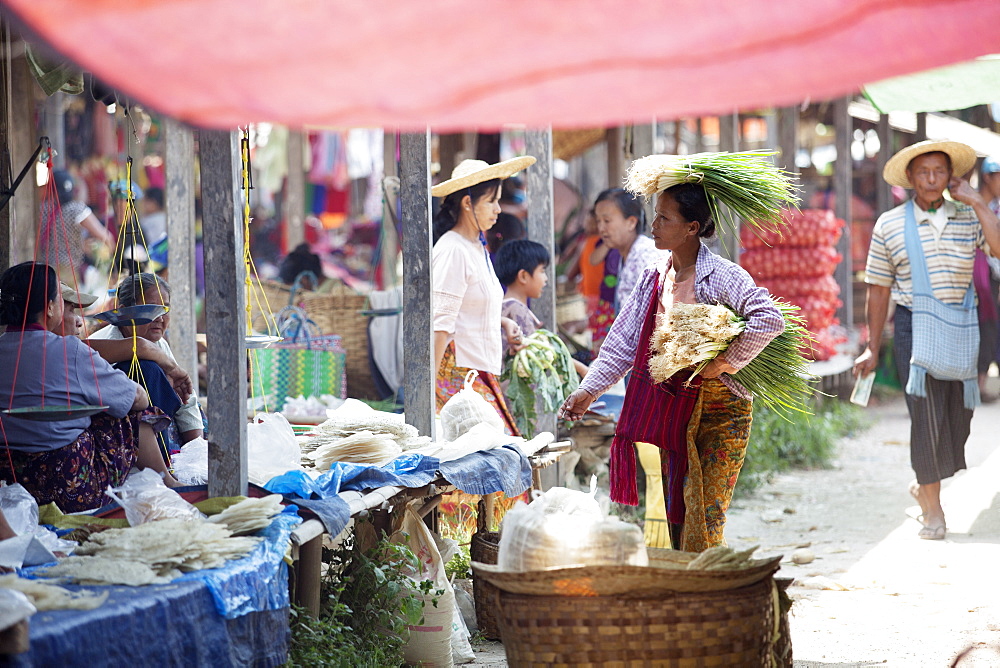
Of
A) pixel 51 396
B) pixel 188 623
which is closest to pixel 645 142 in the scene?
pixel 51 396

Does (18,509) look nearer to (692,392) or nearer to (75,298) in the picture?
(75,298)

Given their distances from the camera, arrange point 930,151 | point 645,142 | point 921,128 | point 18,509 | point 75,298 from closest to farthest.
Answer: point 18,509 → point 75,298 → point 930,151 → point 645,142 → point 921,128

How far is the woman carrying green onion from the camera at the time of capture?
13.6ft

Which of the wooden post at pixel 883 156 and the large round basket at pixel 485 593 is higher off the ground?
the wooden post at pixel 883 156

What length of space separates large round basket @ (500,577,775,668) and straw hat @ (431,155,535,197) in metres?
2.96

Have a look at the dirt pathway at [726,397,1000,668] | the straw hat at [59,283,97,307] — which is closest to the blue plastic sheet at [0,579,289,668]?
the dirt pathway at [726,397,1000,668]

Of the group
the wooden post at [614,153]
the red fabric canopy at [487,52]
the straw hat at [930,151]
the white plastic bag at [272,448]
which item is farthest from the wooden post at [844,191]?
the red fabric canopy at [487,52]

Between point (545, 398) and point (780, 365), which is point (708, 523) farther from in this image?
point (545, 398)

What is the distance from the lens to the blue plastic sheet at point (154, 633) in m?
2.35

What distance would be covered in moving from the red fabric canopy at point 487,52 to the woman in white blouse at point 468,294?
3093mm

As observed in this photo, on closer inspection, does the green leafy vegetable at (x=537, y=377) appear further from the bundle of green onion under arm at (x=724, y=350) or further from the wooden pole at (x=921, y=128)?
the wooden pole at (x=921, y=128)

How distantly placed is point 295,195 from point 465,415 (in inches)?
282

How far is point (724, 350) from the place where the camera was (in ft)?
13.3

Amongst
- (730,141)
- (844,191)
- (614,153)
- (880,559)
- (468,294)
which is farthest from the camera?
(844,191)
